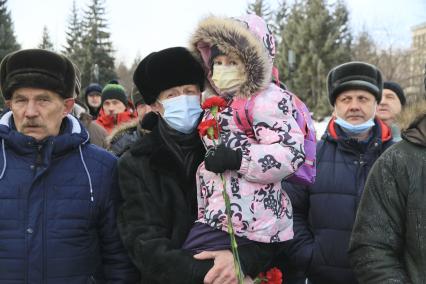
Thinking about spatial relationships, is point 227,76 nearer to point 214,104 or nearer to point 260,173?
point 214,104

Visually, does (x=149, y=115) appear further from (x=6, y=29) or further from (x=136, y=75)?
(x=6, y=29)

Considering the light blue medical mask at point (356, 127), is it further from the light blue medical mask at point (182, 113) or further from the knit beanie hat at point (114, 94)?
the knit beanie hat at point (114, 94)

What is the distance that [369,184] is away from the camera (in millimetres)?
2500

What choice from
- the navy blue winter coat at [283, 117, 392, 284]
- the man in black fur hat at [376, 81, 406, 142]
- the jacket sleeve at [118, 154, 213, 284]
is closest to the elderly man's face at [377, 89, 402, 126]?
the man in black fur hat at [376, 81, 406, 142]

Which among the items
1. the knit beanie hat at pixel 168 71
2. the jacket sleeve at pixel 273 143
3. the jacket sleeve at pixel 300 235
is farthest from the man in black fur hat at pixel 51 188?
the jacket sleeve at pixel 300 235

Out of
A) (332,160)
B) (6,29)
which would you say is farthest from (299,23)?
(332,160)

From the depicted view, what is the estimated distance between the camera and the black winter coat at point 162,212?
100 inches

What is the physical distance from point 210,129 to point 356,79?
1793mm

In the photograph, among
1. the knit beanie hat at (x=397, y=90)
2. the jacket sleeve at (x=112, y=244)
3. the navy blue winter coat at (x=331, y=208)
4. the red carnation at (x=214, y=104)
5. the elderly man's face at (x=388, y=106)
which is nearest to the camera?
the red carnation at (x=214, y=104)

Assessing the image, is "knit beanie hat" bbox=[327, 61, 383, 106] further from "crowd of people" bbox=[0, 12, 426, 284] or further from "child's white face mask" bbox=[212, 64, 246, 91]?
"child's white face mask" bbox=[212, 64, 246, 91]

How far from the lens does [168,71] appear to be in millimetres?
2873

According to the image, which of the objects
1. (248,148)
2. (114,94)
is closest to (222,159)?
(248,148)

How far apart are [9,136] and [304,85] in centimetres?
3781

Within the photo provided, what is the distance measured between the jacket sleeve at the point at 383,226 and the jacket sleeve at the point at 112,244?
49.3 inches
